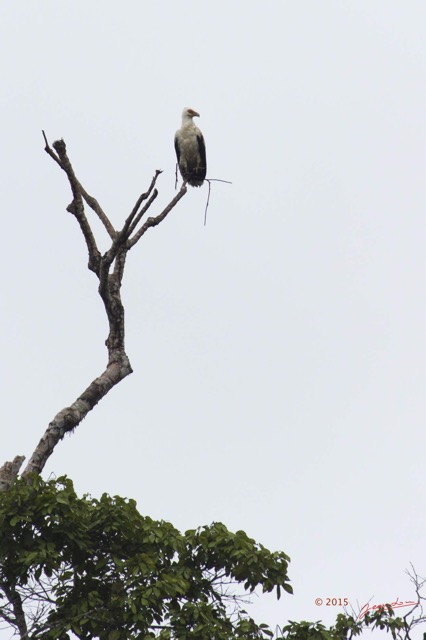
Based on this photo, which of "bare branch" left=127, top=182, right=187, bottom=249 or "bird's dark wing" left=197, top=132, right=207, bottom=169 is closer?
"bare branch" left=127, top=182, right=187, bottom=249

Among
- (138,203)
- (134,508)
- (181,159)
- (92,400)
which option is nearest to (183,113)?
(181,159)

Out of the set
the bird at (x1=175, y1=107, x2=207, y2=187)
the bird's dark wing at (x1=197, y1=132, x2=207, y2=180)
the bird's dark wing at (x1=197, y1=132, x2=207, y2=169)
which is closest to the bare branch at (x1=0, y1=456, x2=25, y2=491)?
the bird at (x1=175, y1=107, x2=207, y2=187)

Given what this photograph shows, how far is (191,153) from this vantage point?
1456cm

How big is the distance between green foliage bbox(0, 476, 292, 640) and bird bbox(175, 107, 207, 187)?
8.06 metres

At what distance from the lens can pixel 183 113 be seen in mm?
15297

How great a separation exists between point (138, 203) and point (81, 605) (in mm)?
3739

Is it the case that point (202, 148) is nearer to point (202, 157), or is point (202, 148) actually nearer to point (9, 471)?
point (202, 157)

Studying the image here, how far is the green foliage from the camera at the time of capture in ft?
21.1

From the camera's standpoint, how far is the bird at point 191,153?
47.1 ft

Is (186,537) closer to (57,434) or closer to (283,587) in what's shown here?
(283,587)

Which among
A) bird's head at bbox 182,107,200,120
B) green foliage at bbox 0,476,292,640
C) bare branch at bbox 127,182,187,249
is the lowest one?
green foliage at bbox 0,476,292,640

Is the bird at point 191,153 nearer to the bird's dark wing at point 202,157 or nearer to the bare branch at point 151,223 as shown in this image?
the bird's dark wing at point 202,157

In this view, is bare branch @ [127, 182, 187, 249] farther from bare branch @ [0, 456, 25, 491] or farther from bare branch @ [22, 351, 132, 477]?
bare branch @ [0, 456, 25, 491]

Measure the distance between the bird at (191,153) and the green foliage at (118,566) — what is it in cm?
806
